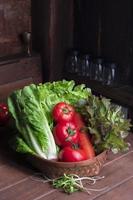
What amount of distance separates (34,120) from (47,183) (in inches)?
7.2

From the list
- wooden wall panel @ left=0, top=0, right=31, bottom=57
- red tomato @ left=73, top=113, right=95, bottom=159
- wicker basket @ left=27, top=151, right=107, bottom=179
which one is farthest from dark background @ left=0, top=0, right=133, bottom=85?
wicker basket @ left=27, top=151, right=107, bottom=179

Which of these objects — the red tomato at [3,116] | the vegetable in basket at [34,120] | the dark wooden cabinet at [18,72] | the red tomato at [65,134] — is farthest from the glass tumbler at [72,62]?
the red tomato at [65,134]

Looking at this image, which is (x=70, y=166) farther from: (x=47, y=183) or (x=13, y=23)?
(x=13, y=23)

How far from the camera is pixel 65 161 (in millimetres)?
1222

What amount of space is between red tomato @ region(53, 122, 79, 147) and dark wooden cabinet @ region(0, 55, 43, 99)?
67 cm

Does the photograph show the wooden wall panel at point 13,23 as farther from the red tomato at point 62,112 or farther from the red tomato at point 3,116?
the red tomato at point 62,112

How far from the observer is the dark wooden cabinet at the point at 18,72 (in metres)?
1.89

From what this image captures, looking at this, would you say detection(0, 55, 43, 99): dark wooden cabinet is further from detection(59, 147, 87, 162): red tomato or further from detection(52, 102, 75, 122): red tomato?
detection(59, 147, 87, 162): red tomato

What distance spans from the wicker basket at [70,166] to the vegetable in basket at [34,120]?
1.3 inches

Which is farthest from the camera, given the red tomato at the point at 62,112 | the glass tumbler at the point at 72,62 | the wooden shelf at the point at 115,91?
the glass tumbler at the point at 72,62

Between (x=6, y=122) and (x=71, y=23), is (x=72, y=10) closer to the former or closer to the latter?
(x=71, y=23)

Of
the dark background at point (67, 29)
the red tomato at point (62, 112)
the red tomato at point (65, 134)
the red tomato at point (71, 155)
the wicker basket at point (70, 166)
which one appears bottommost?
the wicker basket at point (70, 166)

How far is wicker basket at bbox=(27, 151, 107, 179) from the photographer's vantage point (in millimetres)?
1197

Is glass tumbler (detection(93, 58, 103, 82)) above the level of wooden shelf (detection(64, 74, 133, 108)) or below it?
above
